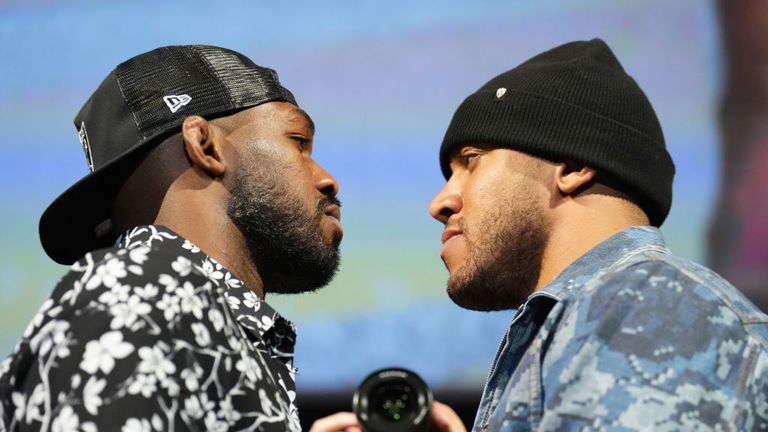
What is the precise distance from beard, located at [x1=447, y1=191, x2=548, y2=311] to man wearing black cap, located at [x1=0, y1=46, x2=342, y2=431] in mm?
376

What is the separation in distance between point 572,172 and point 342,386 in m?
1.51

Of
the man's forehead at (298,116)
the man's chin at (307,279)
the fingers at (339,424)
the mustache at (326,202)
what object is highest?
the man's forehead at (298,116)

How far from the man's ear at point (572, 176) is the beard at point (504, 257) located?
7 cm

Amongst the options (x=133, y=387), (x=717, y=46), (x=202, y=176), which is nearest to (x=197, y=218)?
(x=202, y=176)

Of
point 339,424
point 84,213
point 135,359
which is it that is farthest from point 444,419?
point 84,213

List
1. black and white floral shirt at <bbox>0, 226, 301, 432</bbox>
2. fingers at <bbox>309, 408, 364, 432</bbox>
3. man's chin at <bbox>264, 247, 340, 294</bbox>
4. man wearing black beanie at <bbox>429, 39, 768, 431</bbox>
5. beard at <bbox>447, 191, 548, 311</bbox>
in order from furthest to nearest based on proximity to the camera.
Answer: man's chin at <bbox>264, 247, 340, 294</bbox>
beard at <bbox>447, 191, 548, 311</bbox>
fingers at <bbox>309, 408, 364, 432</bbox>
man wearing black beanie at <bbox>429, 39, 768, 431</bbox>
black and white floral shirt at <bbox>0, 226, 301, 432</bbox>

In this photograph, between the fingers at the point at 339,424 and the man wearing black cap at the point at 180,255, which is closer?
the man wearing black cap at the point at 180,255

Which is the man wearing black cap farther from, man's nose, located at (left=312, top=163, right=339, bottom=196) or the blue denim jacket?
the blue denim jacket

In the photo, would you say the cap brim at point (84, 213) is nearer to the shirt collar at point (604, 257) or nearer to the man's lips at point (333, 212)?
the man's lips at point (333, 212)

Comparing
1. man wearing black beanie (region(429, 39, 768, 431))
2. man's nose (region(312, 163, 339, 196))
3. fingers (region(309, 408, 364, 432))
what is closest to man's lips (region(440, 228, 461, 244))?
man wearing black beanie (region(429, 39, 768, 431))

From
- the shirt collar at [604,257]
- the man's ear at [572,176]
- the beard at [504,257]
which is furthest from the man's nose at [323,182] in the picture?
the shirt collar at [604,257]

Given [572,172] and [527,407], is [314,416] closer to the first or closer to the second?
[572,172]

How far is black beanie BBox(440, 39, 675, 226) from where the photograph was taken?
7.36 ft

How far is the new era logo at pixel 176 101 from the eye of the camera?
2.36m
